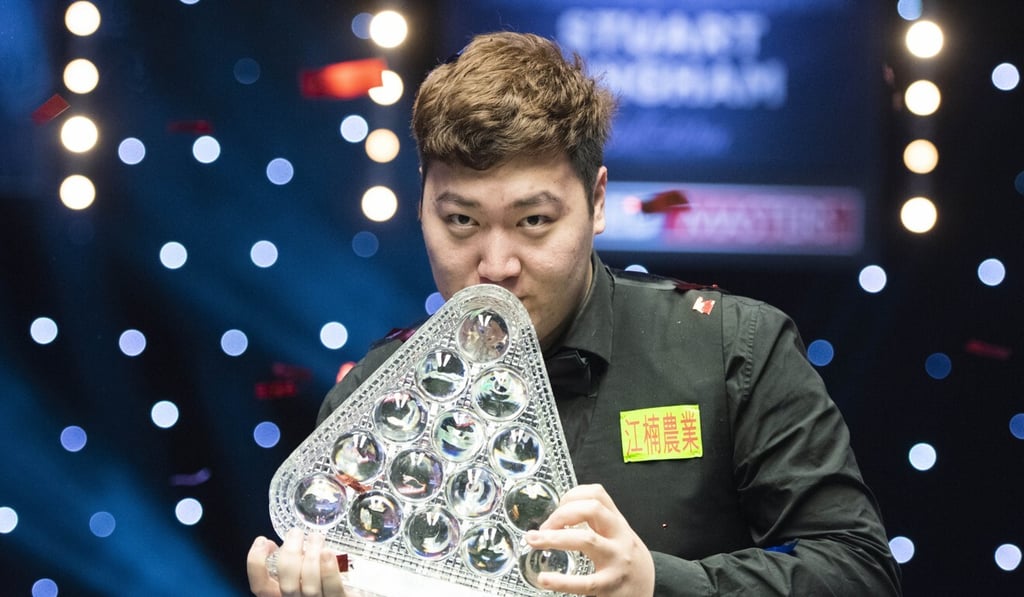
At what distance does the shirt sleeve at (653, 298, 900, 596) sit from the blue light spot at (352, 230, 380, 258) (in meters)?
0.97

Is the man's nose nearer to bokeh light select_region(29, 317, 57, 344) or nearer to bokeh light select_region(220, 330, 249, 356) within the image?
bokeh light select_region(220, 330, 249, 356)

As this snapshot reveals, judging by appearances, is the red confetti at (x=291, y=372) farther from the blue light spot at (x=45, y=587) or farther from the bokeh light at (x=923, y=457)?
the bokeh light at (x=923, y=457)

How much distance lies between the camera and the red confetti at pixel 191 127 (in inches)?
103

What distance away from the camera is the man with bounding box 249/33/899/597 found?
64.8 inches

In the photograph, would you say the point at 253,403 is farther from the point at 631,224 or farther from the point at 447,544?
the point at 447,544

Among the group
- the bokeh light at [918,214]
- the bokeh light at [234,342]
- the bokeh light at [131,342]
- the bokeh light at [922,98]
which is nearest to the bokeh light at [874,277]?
the bokeh light at [918,214]

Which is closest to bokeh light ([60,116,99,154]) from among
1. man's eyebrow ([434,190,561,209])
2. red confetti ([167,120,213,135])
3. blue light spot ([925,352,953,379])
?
red confetti ([167,120,213,135])

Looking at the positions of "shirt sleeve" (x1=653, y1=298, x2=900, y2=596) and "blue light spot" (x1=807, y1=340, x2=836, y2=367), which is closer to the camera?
"shirt sleeve" (x1=653, y1=298, x2=900, y2=596)

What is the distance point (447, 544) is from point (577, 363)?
0.43 meters

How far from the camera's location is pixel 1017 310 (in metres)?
2.57

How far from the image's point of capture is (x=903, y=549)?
8.42 feet

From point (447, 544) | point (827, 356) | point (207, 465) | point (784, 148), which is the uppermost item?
point (784, 148)

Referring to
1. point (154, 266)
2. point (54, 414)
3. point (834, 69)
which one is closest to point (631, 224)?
point (834, 69)

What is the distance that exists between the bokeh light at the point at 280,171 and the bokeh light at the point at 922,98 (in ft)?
4.04
